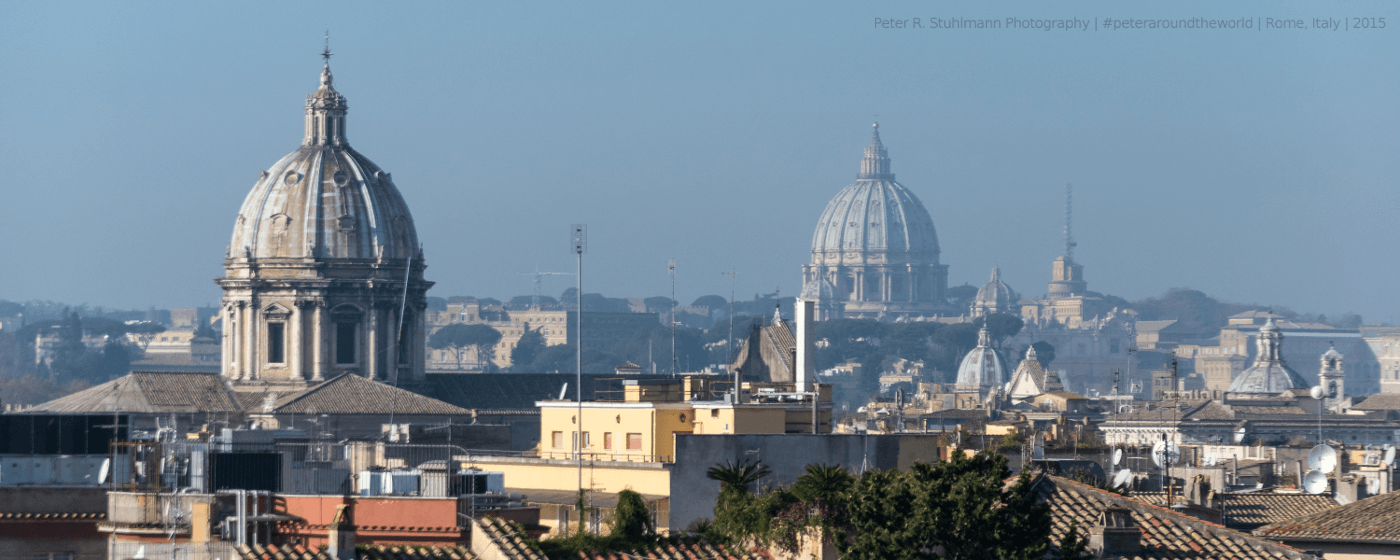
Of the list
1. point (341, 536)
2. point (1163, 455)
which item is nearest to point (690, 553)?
point (341, 536)

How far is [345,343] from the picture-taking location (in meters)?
89.2

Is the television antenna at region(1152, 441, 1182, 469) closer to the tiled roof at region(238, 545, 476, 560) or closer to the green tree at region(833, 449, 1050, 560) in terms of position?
the green tree at region(833, 449, 1050, 560)

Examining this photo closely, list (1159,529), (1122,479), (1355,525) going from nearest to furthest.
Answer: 1. (1159,529)
2. (1355,525)
3. (1122,479)

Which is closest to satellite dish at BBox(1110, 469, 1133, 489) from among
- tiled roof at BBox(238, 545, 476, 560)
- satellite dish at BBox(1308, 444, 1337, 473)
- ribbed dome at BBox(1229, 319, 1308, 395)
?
satellite dish at BBox(1308, 444, 1337, 473)

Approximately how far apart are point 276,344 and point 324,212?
431 cm

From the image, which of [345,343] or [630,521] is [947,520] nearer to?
[630,521]

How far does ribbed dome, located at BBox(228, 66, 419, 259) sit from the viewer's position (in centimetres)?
8881

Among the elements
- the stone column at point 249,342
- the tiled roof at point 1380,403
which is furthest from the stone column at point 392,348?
the tiled roof at point 1380,403

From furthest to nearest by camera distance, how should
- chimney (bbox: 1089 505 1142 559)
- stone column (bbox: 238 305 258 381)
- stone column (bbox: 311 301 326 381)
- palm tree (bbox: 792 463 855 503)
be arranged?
stone column (bbox: 238 305 258 381), stone column (bbox: 311 301 326 381), chimney (bbox: 1089 505 1142 559), palm tree (bbox: 792 463 855 503)

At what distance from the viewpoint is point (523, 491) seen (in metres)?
33.3

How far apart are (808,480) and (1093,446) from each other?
27.6m

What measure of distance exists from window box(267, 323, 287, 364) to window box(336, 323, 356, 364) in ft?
5.30

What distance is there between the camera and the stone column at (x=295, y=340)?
88312 mm

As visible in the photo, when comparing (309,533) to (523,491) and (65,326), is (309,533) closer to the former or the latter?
(523,491)
